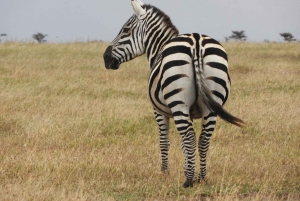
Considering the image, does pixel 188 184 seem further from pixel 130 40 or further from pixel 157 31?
pixel 130 40

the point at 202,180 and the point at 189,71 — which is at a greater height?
the point at 189,71

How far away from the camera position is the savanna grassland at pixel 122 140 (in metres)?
6.66

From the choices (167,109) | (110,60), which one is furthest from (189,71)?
(110,60)

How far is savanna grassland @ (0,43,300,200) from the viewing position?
21.9ft

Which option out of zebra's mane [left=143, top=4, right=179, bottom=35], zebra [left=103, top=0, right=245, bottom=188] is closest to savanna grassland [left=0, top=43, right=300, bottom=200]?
zebra [left=103, top=0, right=245, bottom=188]

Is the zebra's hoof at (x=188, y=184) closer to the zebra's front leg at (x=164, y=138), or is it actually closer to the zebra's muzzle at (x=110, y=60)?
the zebra's front leg at (x=164, y=138)

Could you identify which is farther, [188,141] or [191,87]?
[188,141]

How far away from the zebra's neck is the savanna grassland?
1.56 m

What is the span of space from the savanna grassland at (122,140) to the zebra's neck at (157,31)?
1.56 metres

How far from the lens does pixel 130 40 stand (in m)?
8.35

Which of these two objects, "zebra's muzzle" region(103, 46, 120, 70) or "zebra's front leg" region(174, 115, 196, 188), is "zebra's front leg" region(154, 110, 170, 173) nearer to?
"zebra's front leg" region(174, 115, 196, 188)

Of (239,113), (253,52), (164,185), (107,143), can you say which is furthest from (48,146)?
(253,52)

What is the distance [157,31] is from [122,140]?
2542mm

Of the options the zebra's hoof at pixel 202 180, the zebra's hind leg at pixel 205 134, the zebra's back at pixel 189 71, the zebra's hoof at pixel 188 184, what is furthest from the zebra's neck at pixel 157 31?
the zebra's hoof at pixel 188 184
